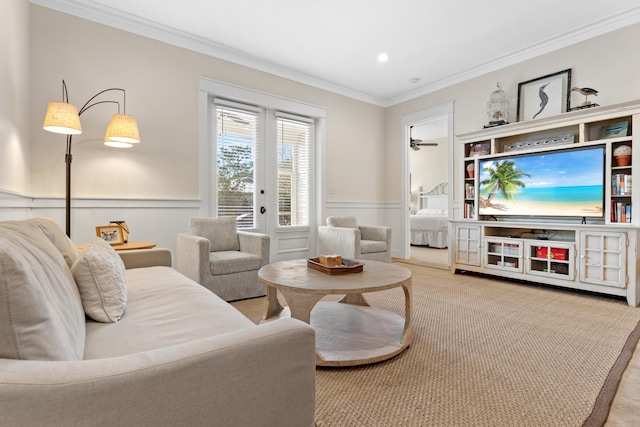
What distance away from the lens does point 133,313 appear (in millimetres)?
1404

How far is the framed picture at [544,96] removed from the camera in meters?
3.68

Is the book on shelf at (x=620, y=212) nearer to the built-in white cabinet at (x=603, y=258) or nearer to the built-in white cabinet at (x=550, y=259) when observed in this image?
the built-in white cabinet at (x=603, y=258)

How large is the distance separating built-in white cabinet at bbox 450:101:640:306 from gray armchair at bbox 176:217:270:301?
2.60 m

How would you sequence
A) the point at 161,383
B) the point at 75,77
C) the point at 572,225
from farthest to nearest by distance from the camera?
the point at 572,225, the point at 75,77, the point at 161,383

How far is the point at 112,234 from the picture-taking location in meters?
2.77

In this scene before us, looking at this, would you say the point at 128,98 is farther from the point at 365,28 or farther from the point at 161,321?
the point at 161,321

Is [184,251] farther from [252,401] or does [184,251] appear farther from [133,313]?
[252,401]

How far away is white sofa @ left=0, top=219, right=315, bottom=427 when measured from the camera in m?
0.62

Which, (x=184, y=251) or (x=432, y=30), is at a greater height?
(x=432, y=30)

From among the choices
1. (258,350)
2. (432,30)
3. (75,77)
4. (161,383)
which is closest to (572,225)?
(432,30)

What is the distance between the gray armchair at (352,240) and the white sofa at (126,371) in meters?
3.10

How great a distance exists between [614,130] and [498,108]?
1187mm

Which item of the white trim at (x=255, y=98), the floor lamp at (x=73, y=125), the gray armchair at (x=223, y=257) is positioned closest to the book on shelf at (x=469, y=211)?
the white trim at (x=255, y=98)

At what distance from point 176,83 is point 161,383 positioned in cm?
363
